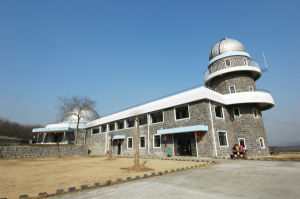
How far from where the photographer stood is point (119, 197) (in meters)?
4.46

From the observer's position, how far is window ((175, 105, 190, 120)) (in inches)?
746

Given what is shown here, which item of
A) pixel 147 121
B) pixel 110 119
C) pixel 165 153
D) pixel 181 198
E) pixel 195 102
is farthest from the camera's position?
pixel 110 119

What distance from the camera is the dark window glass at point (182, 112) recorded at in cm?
1897

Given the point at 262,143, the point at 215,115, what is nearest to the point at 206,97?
the point at 215,115

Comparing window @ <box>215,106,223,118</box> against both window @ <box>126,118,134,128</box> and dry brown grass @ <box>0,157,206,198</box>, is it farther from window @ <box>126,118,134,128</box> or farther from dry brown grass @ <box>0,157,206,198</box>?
window @ <box>126,118,134,128</box>

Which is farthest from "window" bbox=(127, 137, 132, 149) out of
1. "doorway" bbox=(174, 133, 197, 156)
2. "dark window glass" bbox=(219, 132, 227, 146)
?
"dark window glass" bbox=(219, 132, 227, 146)

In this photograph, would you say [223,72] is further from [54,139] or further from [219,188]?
[54,139]

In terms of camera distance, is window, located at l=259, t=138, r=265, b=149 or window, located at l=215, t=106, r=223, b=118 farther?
window, located at l=259, t=138, r=265, b=149

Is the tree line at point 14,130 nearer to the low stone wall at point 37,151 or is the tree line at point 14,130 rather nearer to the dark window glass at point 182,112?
the low stone wall at point 37,151

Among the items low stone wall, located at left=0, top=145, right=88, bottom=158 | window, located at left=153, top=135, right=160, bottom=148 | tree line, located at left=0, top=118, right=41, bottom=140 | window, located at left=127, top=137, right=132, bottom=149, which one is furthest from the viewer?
tree line, located at left=0, top=118, right=41, bottom=140

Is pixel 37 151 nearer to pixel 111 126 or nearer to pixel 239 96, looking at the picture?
pixel 111 126

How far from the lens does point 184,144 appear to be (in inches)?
733

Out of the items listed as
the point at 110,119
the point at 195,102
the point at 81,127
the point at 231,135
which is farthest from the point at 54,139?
the point at 231,135

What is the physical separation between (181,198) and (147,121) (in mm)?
19016
